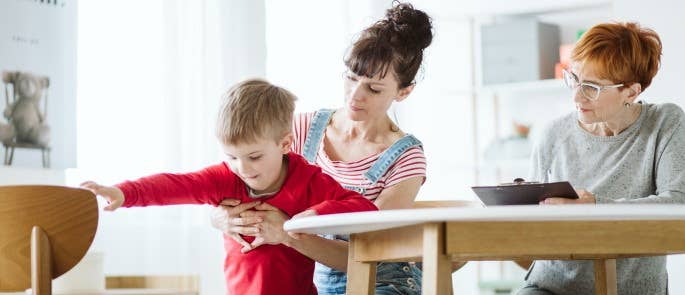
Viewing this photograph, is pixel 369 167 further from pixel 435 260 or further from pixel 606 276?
pixel 435 260

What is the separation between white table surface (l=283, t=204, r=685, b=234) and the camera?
1.28 m

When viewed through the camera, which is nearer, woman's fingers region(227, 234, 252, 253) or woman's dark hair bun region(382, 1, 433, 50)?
woman's fingers region(227, 234, 252, 253)

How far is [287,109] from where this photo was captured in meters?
1.86

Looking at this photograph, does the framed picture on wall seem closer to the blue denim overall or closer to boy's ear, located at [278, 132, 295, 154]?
the blue denim overall

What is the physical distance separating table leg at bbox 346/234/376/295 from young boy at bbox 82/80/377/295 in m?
0.09

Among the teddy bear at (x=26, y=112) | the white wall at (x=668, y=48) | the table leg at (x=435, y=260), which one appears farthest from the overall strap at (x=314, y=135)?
the white wall at (x=668, y=48)

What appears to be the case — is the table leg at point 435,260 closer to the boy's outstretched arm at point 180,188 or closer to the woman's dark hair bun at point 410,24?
the boy's outstretched arm at point 180,188

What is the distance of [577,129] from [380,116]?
49 cm

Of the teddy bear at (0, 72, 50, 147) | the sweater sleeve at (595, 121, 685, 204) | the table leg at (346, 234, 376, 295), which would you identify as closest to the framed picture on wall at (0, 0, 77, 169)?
the teddy bear at (0, 72, 50, 147)

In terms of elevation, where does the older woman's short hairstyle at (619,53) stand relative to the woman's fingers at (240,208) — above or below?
above

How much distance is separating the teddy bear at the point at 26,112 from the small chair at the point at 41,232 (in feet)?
3.39

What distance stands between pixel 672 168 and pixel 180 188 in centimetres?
105

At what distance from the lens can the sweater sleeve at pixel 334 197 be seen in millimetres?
1770

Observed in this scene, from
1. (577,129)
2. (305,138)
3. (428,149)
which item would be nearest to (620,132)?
(577,129)
